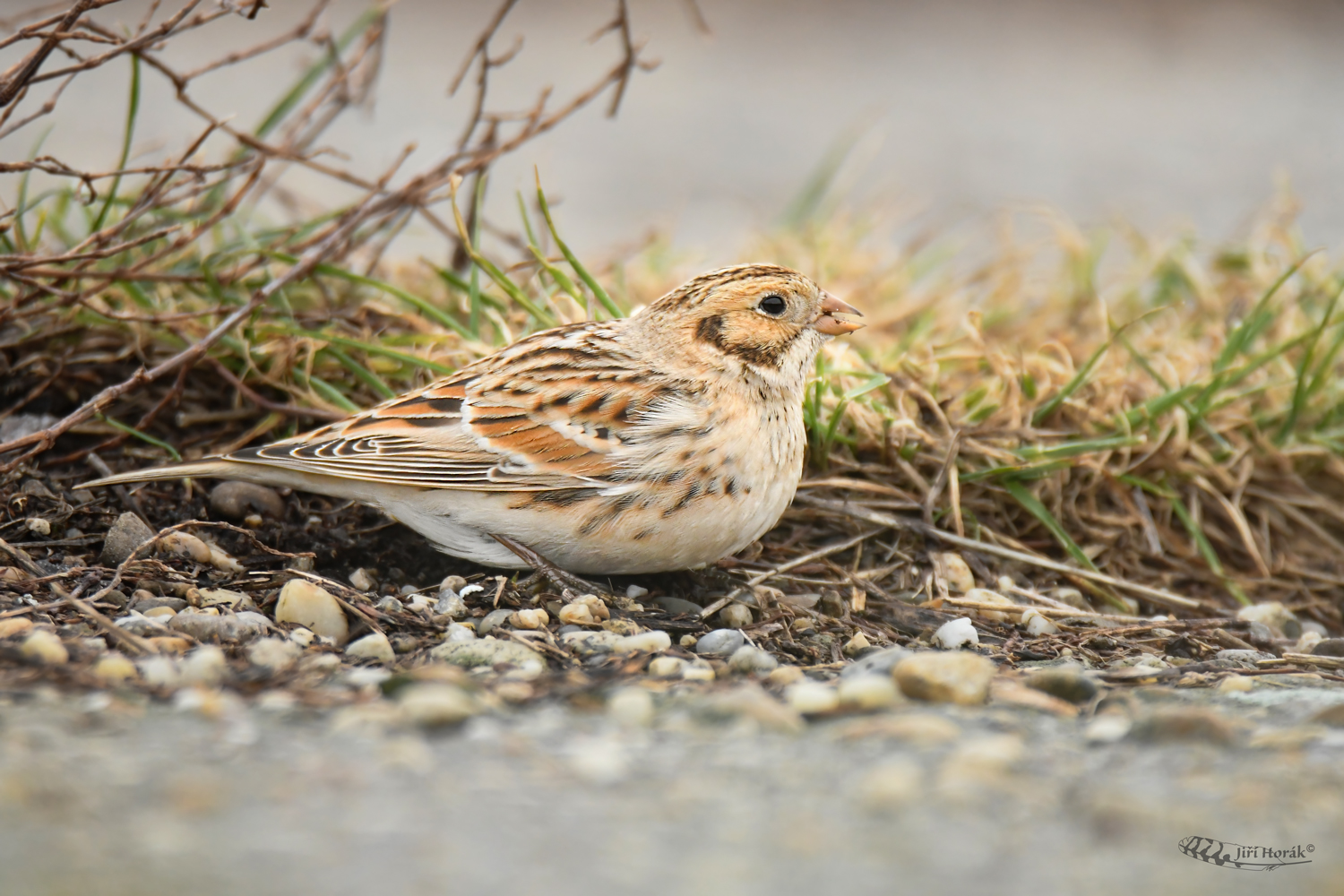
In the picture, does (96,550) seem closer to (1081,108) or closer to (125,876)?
(125,876)

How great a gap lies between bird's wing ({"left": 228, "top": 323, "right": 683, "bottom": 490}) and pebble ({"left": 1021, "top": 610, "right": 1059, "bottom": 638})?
1.25 meters

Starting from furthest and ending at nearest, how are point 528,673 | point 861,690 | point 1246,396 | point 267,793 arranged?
point 1246,396 < point 528,673 < point 861,690 < point 267,793

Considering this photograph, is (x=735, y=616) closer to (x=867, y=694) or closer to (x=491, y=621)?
(x=491, y=621)

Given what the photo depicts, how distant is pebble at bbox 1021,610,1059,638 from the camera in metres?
3.60

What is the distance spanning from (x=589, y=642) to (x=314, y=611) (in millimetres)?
693

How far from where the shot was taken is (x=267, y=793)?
1955 mm

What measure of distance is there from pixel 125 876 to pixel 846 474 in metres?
3.00

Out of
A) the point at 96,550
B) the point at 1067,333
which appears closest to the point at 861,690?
the point at 96,550

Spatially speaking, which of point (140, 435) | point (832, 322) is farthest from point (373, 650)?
point (832, 322)

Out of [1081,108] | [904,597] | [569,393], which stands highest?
[1081,108]

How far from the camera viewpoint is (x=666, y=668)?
291 centimetres

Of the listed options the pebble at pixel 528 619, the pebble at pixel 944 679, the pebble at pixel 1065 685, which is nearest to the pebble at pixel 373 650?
the pebble at pixel 528 619

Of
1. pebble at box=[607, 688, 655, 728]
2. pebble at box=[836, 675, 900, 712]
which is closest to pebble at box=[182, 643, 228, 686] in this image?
pebble at box=[607, 688, 655, 728]

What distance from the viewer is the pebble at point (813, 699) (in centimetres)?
251
